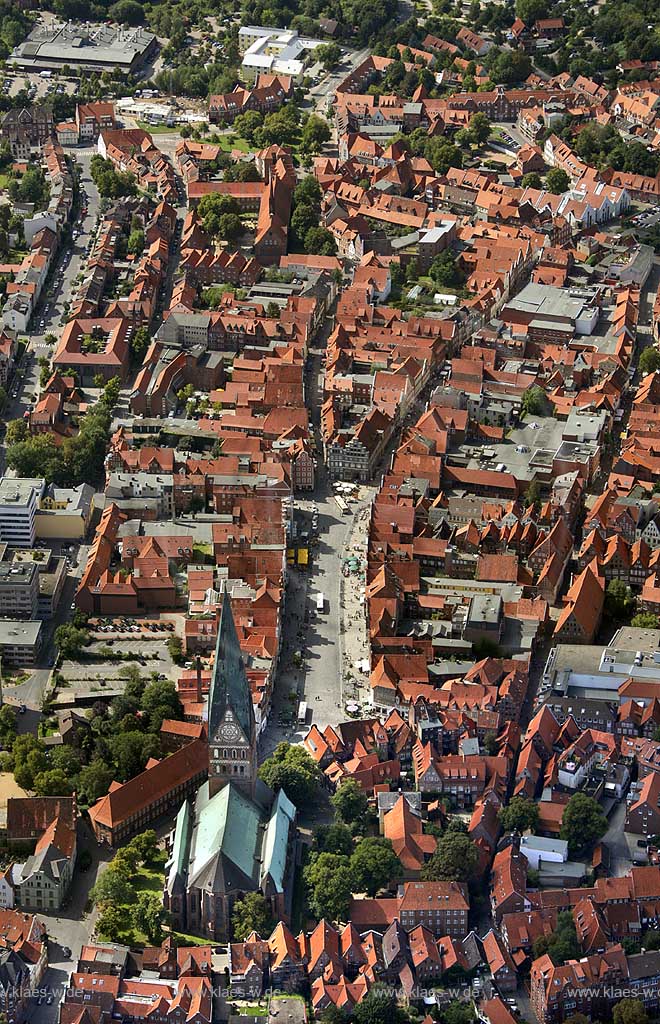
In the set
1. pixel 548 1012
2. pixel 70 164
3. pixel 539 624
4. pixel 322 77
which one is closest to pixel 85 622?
pixel 539 624

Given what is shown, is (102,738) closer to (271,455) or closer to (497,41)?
(271,455)

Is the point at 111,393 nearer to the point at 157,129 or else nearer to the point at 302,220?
the point at 302,220

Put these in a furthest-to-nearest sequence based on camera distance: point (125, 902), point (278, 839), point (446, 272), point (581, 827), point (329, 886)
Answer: point (446, 272) → point (581, 827) → point (278, 839) → point (125, 902) → point (329, 886)

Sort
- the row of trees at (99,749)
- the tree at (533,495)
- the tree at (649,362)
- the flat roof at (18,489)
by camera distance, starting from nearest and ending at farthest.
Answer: the row of trees at (99,749) → the flat roof at (18,489) → the tree at (533,495) → the tree at (649,362)

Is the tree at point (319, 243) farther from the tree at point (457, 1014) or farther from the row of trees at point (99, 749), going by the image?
the tree at point (457, 1014)

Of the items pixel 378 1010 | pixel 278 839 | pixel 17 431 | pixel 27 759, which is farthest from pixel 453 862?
pixel 17 431

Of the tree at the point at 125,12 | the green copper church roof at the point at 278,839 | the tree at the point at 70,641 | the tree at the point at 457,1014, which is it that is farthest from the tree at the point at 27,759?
the tree at the point at 125,12
